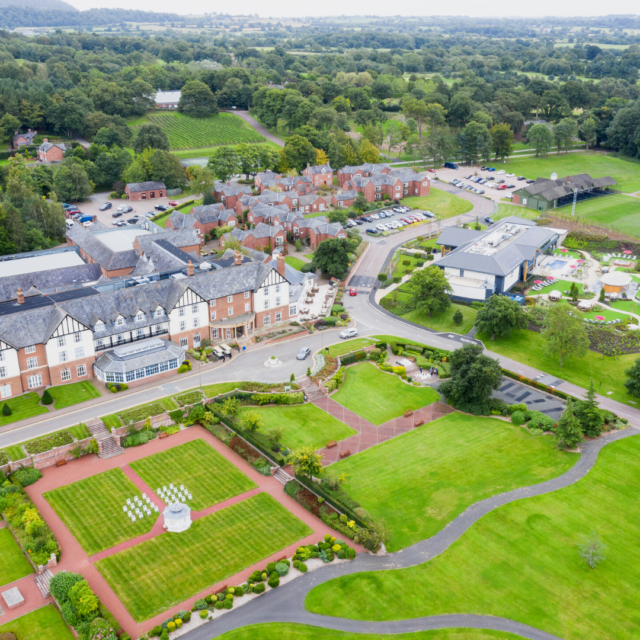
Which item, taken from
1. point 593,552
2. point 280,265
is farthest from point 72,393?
point 593,552

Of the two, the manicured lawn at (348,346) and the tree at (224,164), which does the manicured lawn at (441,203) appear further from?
the manicured lawn at (348,346)

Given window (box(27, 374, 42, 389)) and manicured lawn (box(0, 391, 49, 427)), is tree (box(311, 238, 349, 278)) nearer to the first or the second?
window (box(27, 374, 42, 389))

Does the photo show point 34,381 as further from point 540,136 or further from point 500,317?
point 540,136

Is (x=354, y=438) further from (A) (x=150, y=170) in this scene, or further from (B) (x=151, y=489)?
(A) (x=150, y=170)

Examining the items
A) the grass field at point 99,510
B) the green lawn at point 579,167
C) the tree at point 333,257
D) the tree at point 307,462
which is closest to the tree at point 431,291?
the tree at point 333,257

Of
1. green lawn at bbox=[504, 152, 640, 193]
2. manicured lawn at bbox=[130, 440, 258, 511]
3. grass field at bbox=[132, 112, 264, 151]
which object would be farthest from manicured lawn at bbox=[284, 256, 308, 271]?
green lawn at bbox=[504, 152, 640, 193]

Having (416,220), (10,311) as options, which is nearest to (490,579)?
(10,311)
